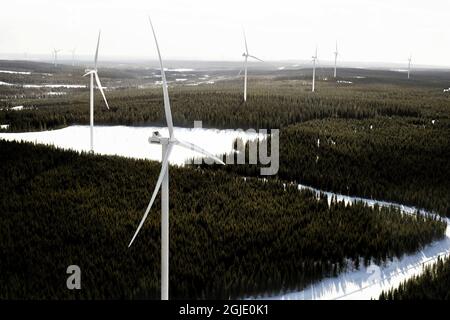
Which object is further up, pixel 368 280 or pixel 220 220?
pixel 220 220

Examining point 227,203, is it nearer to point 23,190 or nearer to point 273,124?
point 23,190

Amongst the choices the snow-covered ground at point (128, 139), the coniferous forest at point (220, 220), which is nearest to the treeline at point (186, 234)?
the coniferous forest at point (220, 220)

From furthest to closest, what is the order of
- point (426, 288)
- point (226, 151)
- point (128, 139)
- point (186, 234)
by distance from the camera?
1. point (128, 139)
2. point (226, 151)
3. point (186, 234)
4. point (426, 288)

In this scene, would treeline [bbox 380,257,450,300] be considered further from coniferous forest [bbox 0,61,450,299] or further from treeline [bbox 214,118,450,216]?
treeline [bbox 214,118,450,216]

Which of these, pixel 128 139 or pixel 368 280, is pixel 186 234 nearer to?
pixel 368 280

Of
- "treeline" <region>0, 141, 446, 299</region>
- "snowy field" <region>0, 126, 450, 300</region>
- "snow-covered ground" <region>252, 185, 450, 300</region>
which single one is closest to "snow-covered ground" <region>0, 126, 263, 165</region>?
"snowy field" <region>0, 126, 450, 300</region>

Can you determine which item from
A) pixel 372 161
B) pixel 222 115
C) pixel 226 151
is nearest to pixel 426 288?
pixel 372 161
